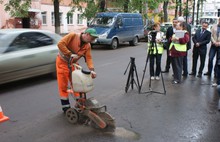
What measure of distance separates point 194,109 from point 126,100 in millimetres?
A: 1468

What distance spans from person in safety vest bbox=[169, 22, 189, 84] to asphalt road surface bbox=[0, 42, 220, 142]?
39 cm

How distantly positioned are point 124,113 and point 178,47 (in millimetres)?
3313

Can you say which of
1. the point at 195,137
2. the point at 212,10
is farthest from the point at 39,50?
the point at 212,10

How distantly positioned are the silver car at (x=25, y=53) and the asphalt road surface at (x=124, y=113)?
1.28ft

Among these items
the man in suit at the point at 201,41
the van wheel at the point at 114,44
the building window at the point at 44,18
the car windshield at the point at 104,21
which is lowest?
the van wheel at the point at 114,44

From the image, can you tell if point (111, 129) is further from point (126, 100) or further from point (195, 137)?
point (126, 100)

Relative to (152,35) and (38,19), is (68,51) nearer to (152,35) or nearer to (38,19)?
(152,35)

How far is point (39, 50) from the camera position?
8203 millimetres

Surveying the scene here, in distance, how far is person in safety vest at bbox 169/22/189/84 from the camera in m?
7.97

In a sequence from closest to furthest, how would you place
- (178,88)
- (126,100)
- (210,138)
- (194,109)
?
1. (210,138)
2. (194,109)
3. (126,100)
4. (178,88)

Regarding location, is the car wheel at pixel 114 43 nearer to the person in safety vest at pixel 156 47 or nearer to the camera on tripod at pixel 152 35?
the person in safety vest at pixel 156 47

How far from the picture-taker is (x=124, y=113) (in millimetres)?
5641

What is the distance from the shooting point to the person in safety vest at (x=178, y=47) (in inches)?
314

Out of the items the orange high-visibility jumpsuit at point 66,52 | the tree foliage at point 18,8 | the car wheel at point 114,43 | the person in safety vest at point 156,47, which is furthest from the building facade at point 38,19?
the orange high-visibility jumpsuit at point 66,52
